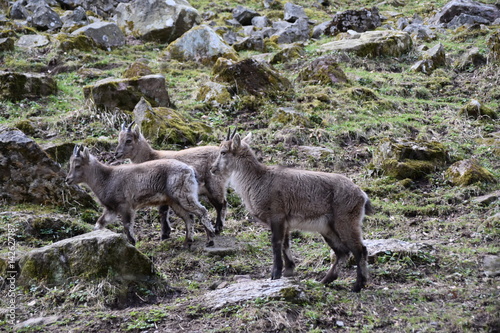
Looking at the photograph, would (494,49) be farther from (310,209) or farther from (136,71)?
(310,209)

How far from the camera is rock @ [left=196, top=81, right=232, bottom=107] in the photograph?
1416 cm

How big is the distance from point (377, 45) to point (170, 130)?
31.4ft

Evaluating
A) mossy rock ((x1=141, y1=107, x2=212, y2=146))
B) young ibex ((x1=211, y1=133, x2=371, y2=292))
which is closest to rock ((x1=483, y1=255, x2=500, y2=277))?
young ibex ((x1=211, y1=133, x2=371, y2=292))

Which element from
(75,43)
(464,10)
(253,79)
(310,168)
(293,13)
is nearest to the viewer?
(310,168)

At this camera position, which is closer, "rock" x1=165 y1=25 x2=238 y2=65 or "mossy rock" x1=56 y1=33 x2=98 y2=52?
"rock" x1=165 y1=25 x2=238 y2=65

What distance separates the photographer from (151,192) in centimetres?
845

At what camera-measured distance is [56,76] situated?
53.8 feet

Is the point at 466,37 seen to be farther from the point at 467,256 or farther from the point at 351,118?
the point at 467,256

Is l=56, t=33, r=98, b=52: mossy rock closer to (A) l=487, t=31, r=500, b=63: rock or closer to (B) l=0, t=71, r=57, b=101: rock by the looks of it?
(B) l=0, t=71, r=57, b=101: rock

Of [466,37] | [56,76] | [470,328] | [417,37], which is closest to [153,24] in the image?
[56,76]

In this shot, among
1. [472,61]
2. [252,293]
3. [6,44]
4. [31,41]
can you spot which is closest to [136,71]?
[6,44]

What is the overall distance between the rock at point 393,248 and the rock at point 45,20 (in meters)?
18.3

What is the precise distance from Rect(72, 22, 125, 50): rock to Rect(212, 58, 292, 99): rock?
21.5ft

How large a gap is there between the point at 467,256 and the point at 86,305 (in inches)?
199
